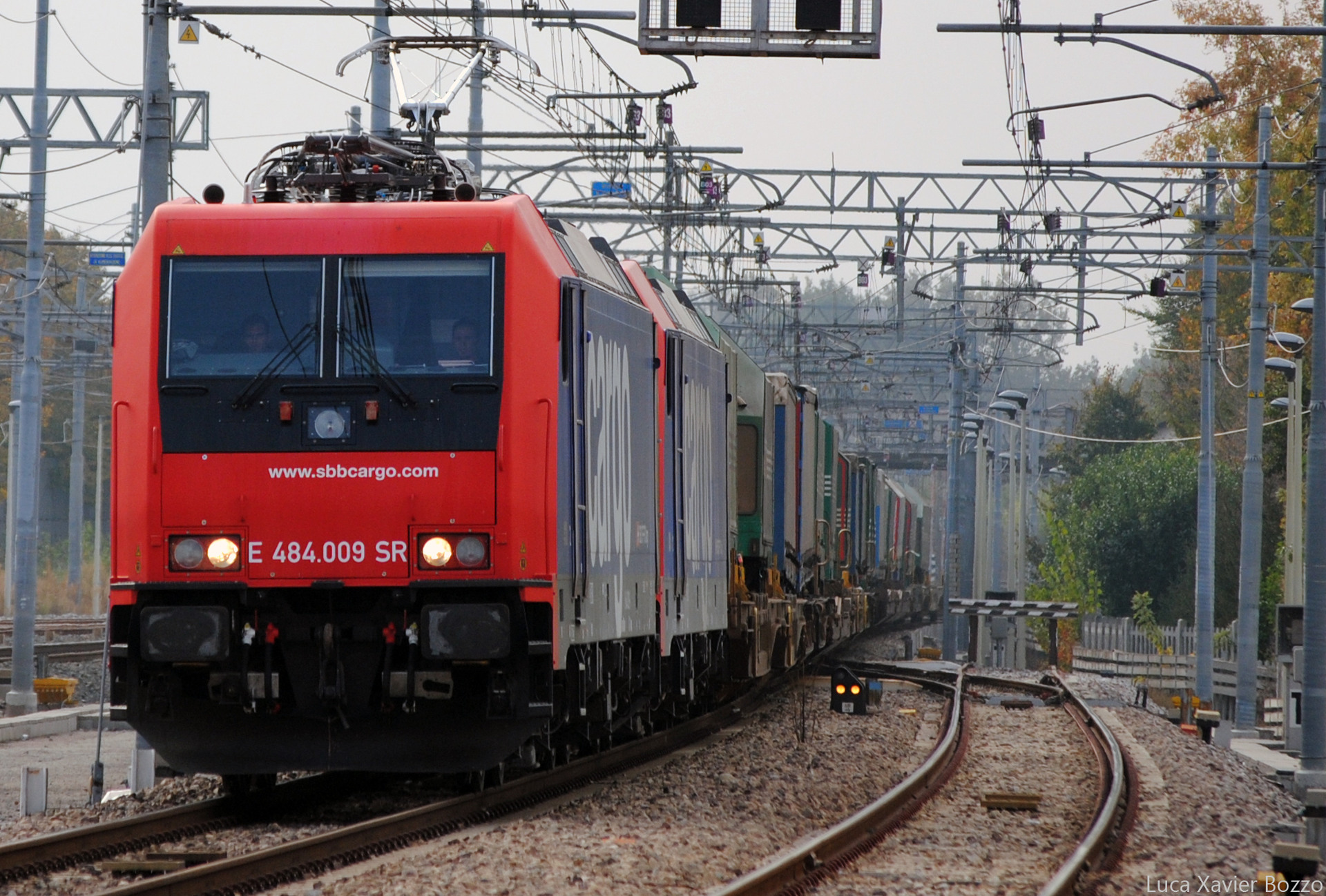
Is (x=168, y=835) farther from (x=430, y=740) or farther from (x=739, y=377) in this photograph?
(x=739, y=377)

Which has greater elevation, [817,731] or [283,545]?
[283,545]

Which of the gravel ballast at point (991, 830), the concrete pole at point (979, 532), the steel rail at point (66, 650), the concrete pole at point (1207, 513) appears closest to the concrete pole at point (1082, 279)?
the concrete pole at point (1207, 513)

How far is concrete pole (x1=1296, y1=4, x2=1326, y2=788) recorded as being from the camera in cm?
1669

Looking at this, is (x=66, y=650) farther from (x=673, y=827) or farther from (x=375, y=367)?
(x=673, y=827)

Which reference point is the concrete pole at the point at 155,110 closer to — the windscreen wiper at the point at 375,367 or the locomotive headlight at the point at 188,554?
the windscreen wiper at the point at 375,367

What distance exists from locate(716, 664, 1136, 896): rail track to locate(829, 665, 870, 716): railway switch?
109 centimetres

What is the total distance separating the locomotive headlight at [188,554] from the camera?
10.2 m

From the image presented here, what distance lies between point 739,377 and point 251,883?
38.5 feet

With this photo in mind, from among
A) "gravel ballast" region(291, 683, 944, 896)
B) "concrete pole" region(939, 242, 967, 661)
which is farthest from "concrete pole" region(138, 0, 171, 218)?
"concrete pole" region(939, 242, 967, 661)

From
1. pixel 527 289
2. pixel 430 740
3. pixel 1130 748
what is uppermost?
pixel 527 289

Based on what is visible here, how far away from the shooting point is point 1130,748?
18.2m

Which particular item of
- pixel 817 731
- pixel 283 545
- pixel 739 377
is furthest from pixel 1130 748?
pixel 283 545

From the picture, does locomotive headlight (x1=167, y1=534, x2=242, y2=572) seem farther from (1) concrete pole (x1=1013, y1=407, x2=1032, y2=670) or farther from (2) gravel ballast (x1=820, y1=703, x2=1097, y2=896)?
(1) concrete pole (x1=1013, y1=407, x2=1032, y2=670)

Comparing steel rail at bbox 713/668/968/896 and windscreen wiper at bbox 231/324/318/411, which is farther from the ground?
windscreen wiper at bbox 231/324/318/411
